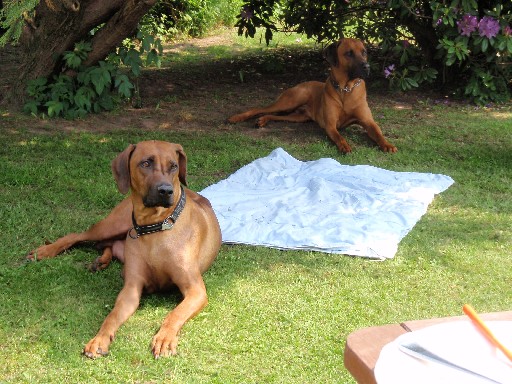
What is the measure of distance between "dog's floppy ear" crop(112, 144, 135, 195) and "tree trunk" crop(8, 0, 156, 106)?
13.4ft

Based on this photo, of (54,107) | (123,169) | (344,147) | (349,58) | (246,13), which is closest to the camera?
(123,169)

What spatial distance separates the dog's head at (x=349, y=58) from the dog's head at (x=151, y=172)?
3.95 metres

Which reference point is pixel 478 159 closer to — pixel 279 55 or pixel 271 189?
pixel 271 189

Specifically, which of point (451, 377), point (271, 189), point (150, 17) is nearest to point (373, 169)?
point (271, 189)

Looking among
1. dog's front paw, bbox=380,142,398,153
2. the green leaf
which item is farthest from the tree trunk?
dog's front paw, bbox=380,142,398,153

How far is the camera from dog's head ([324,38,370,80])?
25.9 ft

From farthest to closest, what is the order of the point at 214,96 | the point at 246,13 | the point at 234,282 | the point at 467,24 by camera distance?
the point at 246,13
the point at 214,96
the point at 467,24
the point at 234,282

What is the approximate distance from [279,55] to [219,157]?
543 centimetres

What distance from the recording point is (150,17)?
12.0 metres

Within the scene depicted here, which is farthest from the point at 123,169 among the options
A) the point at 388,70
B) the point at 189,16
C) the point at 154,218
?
the point at 189,16

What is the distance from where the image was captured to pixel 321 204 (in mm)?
6227

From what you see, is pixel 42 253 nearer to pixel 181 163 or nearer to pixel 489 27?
pixel 181 163

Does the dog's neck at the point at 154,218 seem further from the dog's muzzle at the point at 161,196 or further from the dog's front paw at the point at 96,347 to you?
the dog's front paw at the point at 96,347

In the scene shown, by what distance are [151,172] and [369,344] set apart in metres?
2.55
